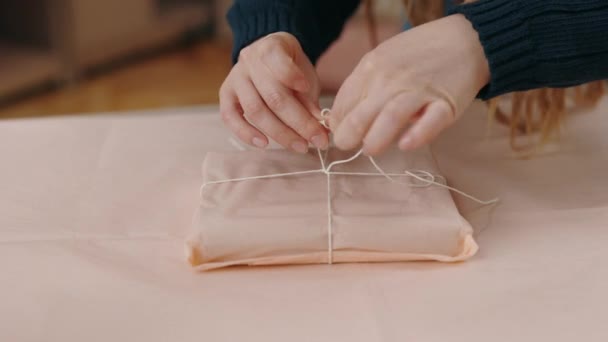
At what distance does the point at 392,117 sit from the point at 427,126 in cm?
3

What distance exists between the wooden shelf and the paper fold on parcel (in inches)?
65.2

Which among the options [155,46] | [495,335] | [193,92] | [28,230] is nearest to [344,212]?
[495,335]

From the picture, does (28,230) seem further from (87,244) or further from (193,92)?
(193,92)

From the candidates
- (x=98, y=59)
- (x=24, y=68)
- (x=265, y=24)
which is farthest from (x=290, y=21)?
(x=98, y=59)

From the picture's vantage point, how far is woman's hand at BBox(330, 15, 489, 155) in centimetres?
61

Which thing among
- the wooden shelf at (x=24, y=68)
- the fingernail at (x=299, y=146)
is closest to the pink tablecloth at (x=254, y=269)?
the fingernail at (x=299, y=146)

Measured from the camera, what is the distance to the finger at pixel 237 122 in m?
0.73

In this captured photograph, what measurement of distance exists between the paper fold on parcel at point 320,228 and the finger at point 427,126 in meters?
0.07

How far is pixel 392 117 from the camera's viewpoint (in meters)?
0.61

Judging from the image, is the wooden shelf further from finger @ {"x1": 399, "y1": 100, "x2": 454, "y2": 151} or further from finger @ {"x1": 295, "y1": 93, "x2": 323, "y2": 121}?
finger @ {"x1": 399, "y1": 100, "x2": 454, "y2": 151}

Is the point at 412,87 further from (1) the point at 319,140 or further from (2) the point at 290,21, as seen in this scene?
(2) the point at 290,21

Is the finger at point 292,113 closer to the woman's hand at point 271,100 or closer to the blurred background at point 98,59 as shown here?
the woman's hand at point 271,100

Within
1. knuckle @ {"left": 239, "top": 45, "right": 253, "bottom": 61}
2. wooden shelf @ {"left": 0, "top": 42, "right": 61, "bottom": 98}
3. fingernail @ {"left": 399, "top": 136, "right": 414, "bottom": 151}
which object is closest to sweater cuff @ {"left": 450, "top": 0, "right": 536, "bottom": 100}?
fingernail @ {"left": 399, "top": 136, "right": 414, "bottom": 151}

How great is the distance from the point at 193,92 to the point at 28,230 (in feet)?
5.42
